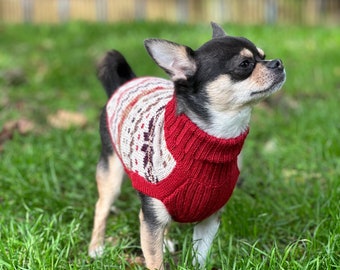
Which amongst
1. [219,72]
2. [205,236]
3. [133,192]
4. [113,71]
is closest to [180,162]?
[219,72]

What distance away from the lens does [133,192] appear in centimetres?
446

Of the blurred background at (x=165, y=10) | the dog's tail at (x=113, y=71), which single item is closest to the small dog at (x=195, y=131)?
the dog's tail at (x=113, y=71)

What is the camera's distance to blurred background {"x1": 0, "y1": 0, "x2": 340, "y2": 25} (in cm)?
1413

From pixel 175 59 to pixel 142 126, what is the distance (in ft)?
1.41

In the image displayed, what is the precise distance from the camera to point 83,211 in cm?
401

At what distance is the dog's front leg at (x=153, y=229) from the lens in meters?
3.04

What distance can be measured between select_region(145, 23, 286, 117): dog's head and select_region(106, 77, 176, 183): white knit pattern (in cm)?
23

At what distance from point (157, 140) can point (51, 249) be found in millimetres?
855

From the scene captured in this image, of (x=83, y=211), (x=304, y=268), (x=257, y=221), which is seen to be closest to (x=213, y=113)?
(x=304, y=268)

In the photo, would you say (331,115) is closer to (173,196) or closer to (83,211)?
(83,211)

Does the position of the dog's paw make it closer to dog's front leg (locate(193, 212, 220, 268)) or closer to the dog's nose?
dog's front leg (locate(193, 212, 220, 268))

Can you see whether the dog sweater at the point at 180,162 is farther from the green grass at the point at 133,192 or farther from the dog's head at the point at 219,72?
the green grass at the point at 133,192

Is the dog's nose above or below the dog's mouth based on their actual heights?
above

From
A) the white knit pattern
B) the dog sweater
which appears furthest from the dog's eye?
the white knit pattern
